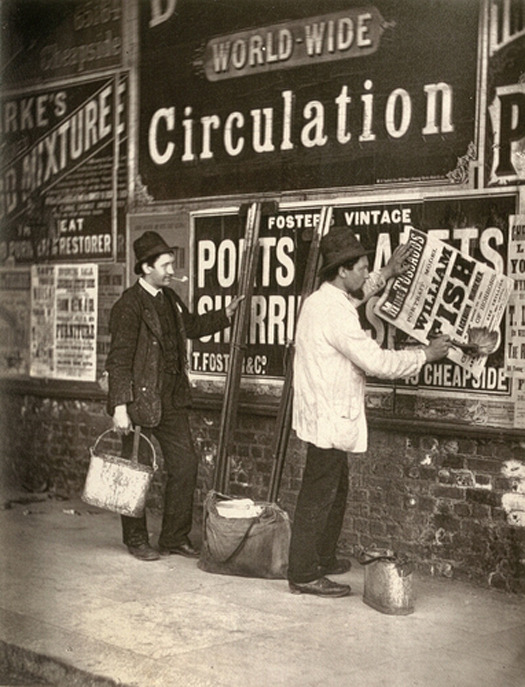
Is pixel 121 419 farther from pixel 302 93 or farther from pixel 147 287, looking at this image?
pixel 302 93

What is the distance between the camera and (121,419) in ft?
24.3

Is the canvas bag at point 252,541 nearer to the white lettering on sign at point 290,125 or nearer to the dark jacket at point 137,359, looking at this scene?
the dark jacket at point 137,359

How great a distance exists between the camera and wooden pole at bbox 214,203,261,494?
312 inches

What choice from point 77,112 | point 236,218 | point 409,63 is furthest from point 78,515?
point 409,63

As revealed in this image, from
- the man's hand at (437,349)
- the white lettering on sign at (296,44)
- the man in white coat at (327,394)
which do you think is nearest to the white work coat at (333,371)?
the man in white coat at (327,394)

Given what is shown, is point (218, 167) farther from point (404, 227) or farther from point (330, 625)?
point (330, 625)

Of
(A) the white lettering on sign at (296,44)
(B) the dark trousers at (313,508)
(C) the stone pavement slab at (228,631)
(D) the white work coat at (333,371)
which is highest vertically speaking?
(A) the white lettering on sign at (296,44)

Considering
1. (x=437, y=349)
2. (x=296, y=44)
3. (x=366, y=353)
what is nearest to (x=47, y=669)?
(x=366, y=353)

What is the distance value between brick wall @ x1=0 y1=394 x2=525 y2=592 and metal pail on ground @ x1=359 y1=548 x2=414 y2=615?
0.80 m

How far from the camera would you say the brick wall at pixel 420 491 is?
6.70 metres

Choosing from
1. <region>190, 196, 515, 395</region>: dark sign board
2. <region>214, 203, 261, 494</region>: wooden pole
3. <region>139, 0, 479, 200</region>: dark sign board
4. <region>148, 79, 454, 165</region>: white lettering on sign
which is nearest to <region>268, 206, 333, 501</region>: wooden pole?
<region>190, 196, 515, 395</region>: dark sign board

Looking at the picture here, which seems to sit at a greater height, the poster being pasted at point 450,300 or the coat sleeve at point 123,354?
the poster being pasted at point 450,300

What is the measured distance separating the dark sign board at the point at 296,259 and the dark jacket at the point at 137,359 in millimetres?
893

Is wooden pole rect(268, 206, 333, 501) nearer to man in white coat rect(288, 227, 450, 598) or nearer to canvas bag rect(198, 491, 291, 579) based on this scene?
canvas bag rect(198, 491, 291, 579)
